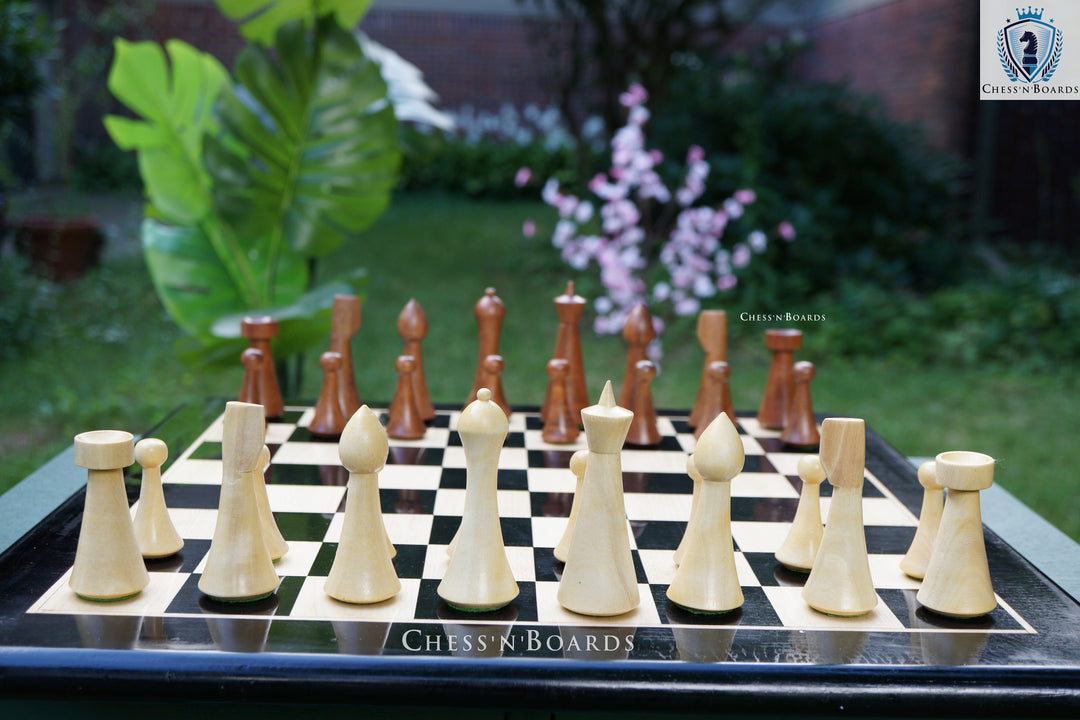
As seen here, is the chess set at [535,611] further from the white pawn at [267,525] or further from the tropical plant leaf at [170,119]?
Result: the tropical plant leaf at [170,119]

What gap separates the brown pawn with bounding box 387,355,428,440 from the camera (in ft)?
5.64

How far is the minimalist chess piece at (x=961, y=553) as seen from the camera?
1.05 m

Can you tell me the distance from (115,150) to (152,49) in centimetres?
664

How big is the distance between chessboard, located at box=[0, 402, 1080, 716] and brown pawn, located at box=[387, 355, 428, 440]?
0.58ft

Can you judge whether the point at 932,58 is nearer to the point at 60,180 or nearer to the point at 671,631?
the point at 60,180

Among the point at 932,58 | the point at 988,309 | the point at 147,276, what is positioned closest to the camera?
the point at 988,309

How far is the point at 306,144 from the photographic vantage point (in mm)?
2719

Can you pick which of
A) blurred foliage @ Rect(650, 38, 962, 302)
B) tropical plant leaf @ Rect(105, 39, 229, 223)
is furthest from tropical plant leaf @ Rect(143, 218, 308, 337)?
blurred foliage @ Rect(650, 38, 962, 302)

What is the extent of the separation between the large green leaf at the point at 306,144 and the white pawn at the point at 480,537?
1.79 m

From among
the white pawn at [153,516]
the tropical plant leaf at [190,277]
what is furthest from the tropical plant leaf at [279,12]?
the white pawn at [153,516]

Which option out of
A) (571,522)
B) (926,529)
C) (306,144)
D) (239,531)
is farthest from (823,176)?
(239,531)

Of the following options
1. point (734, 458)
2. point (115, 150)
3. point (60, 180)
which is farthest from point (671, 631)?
point (115, 150)

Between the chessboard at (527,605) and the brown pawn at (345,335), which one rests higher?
the brown pawn at (345,335)

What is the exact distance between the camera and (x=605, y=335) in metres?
4.93
